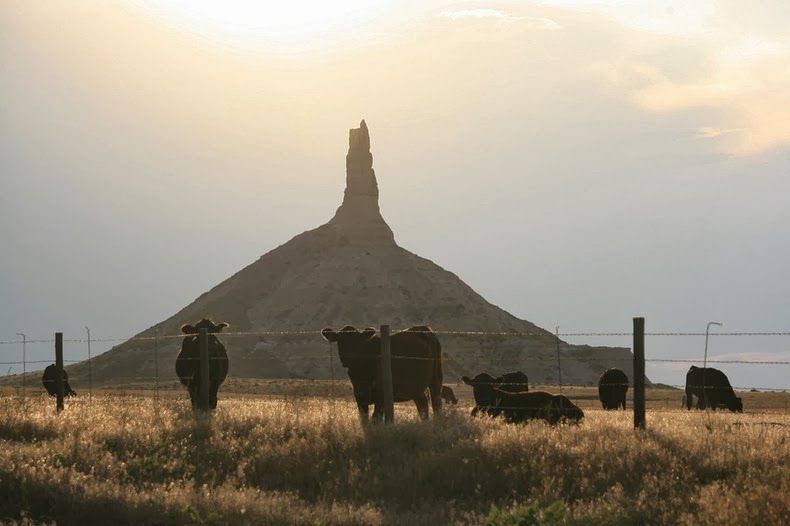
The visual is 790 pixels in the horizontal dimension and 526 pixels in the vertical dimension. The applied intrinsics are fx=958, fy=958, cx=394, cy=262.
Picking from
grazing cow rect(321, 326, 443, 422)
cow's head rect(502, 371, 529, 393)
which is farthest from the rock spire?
grazing cow rect(321, 326, 443, 422)

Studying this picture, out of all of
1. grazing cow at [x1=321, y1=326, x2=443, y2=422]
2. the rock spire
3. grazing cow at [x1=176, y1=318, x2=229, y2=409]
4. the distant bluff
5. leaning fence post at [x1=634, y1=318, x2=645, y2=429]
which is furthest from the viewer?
the rock spire

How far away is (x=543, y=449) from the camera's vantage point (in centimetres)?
1409

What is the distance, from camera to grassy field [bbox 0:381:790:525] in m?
11.7

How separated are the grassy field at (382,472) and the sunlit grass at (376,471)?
29 mm

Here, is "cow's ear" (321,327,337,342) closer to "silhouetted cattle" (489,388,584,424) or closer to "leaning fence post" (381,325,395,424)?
"leaning fence post" (381,325,395,424)

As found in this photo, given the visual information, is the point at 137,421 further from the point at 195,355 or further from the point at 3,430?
the point at 195,355

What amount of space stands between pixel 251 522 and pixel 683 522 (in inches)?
199

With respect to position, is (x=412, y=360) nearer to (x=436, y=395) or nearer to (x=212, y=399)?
(x=436, y=395)

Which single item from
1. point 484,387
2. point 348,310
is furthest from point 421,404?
point 348,310

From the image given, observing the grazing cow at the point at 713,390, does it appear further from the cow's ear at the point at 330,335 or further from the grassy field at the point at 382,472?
the cow's ear at the point at 330,335

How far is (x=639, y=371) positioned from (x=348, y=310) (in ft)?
422

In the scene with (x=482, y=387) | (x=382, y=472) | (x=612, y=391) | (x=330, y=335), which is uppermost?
(x=330, y=335)

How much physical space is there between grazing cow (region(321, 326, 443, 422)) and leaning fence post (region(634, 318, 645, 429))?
4.09 meters

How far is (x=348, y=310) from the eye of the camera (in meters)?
145
